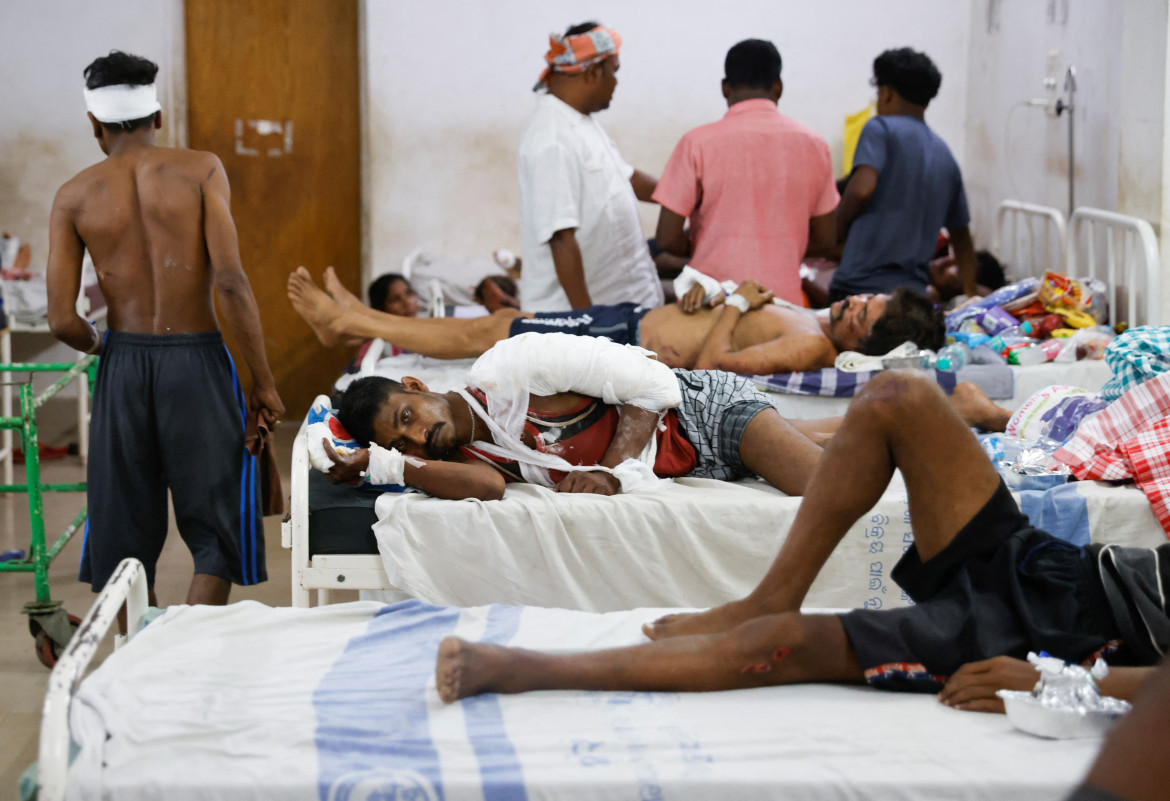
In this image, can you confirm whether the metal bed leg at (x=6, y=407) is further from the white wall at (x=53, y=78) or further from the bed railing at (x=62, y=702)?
the bed railing at (x=62, y=702)

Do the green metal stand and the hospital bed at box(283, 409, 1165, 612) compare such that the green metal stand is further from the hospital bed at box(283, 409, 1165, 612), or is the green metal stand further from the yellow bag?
the yellow bag

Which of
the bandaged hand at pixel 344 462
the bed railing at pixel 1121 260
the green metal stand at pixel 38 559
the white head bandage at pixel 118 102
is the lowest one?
the green metal stand at pixel 38 559

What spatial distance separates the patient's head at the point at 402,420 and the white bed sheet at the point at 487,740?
0.84 metres

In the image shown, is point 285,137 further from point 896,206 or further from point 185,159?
point 896,206

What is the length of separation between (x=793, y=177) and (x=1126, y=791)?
366 centimetres

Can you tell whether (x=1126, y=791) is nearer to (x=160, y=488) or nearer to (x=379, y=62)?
(x=160, y=488)

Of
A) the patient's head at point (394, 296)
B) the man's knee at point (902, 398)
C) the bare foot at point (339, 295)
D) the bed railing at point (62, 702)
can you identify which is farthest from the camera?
the patient's head at point (394, 296)

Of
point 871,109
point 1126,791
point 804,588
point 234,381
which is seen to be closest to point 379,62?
point 871,109

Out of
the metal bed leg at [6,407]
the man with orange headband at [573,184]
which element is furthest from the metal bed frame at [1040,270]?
the metal bed leg at [6,407]

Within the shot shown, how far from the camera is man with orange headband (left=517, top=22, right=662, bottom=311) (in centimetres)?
412

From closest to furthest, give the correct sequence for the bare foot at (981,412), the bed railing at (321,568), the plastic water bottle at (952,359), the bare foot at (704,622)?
the bare foot at (704,622), the bed railing at (321,568), the bare foot at (981,412), the plastic water bottle at (952,359)

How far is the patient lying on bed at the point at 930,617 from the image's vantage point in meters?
1.89

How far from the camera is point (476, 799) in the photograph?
1.65 meters

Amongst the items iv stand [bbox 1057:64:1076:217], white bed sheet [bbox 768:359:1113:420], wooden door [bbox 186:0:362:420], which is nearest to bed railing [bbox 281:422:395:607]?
white bed sheet [bbox 768:359:1113:420]
